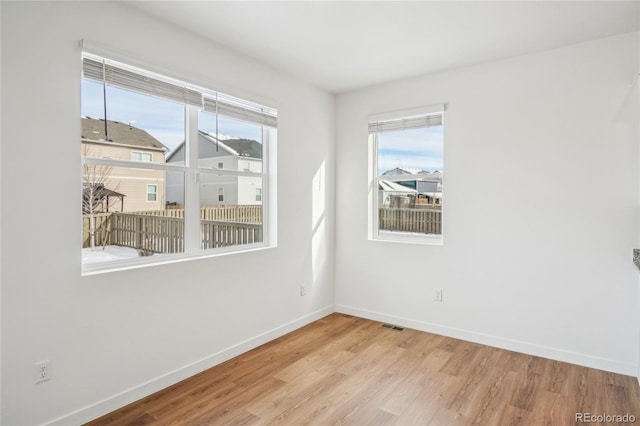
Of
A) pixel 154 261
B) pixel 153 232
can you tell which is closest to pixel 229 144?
pixel 153 232

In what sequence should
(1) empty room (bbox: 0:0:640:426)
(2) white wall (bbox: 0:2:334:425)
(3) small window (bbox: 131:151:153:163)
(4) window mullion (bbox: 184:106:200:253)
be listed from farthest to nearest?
(4) window mullion (bbox: 184:106:200:253) < (3) small window (bbox: 131:151:153:163) < (1) empty room (bbox: 0:0:640:426) < (2) white wall (bbox: 0:2:334:425)

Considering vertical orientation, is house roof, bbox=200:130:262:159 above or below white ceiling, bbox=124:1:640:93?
below

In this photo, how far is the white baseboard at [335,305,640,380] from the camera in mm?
2858

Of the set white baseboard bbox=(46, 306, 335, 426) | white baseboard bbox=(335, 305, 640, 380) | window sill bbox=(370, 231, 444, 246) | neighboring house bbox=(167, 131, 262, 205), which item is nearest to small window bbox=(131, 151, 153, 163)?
neighboring house bbox=(167, 131, 262, 205)

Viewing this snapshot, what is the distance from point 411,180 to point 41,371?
134 inches

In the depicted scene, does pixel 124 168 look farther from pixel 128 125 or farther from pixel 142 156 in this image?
pixel 128 125

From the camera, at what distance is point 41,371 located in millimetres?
2027

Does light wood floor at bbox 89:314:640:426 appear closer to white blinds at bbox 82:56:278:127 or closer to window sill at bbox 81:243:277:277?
window sill at bbox 81:243:277:277

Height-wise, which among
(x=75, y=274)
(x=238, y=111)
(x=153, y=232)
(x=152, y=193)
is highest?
(x=238, y=111)

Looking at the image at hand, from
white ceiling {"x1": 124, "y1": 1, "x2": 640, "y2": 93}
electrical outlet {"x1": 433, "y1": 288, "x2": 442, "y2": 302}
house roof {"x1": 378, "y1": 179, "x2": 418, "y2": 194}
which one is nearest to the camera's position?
white ceiling {"x1": 124, "y1": 1, "x2": 640, "y2": 93}

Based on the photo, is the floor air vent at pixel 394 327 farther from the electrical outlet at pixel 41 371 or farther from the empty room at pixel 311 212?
the electrical outlet at pixel 41 371

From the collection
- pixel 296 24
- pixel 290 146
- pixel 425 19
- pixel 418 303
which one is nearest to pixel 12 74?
pixel 296 24

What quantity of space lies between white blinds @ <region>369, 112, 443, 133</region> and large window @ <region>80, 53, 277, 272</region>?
1.21m

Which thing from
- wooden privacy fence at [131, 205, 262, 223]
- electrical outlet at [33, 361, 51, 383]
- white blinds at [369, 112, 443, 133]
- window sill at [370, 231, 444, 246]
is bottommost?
electrical outlet at [33, 361, 51, 383]
